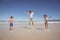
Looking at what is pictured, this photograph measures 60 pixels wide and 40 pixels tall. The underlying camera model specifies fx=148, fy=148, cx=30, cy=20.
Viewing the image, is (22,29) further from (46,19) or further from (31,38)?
(46,19)

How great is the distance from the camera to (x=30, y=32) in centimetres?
231

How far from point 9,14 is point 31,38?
1.67ft

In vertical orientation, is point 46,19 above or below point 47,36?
above

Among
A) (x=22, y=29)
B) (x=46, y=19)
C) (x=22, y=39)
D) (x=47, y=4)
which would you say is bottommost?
→ (x=22, y=39)

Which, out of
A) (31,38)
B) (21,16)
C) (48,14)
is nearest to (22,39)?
(31,38)

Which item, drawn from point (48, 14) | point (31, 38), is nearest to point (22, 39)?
point (31, 38)

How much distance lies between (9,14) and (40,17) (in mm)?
487

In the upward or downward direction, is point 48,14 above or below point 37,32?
above

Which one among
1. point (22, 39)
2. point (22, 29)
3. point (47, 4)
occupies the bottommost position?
point (22, 39)

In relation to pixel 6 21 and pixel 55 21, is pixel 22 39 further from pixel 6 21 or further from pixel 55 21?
pixel 55 21

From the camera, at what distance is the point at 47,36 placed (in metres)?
2.29

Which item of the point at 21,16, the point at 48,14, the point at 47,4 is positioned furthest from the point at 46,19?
the point at 21,16

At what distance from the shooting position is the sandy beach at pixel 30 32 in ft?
7.50

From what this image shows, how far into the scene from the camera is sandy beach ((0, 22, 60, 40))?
2285 mm
